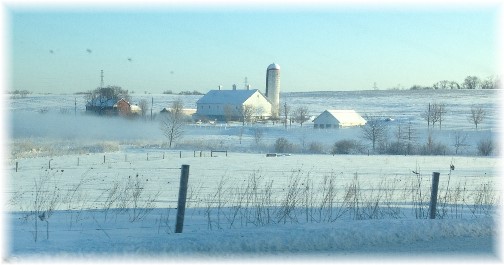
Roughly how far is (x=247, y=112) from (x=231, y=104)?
17.4ft

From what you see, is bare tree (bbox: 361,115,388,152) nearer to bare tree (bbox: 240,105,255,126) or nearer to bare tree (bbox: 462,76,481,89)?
bare tree (bbox: 240,105,255,126)

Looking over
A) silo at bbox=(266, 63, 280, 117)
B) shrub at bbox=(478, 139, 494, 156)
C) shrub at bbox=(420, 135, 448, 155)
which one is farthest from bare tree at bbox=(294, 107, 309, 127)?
shrub at bbox=(478, 139, 494, 156)

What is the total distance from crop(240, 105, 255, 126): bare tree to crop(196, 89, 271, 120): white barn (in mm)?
455

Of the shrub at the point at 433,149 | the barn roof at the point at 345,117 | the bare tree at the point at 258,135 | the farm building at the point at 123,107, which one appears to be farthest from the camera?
the barn roof at the point at 345,117

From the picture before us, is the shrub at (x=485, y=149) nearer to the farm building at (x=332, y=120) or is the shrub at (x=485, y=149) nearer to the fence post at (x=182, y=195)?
the farm building at (x=332, y=120)

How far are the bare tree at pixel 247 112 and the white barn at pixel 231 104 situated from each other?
1.49 feet

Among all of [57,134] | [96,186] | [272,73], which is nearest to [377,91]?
[272,73]

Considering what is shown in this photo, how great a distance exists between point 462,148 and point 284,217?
46858 millimetres

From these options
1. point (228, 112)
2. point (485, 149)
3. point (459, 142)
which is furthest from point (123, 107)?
point (485, 149)

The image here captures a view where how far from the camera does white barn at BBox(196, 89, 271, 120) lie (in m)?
86.2

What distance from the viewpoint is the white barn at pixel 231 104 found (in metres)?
86.2

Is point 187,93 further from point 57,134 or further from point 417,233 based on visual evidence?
point 417,233

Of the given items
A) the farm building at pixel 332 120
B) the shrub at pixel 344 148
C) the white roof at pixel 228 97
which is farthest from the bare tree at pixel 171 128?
the white roof at pixel 228 97

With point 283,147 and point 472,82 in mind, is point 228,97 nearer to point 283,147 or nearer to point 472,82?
point 283,147
